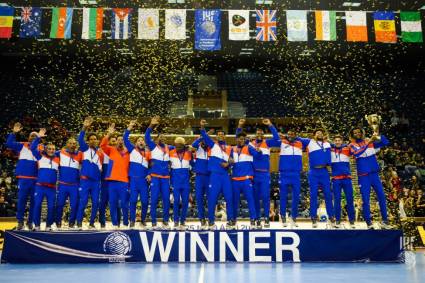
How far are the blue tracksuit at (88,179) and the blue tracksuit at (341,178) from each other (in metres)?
4.63

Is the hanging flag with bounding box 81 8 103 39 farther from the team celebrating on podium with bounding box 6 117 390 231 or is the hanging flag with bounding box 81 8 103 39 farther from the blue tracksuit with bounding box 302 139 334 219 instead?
the blue tracksuit with bounding box 302 139 334 219

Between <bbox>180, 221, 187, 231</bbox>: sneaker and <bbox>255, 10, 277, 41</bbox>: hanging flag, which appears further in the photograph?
<bbox>255, 10, 277, 41</bbox>: hanging flag

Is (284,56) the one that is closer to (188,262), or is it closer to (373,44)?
(373,44)

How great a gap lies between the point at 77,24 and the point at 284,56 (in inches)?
447

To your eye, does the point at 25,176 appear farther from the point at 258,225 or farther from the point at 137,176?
the point at 258,225

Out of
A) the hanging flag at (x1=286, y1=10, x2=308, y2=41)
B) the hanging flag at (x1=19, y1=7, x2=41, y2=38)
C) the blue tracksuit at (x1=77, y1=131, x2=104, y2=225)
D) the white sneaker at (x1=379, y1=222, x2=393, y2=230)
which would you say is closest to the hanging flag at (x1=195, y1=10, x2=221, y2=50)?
A: the hanging flag at (x1=286, y1=10, x2=308, y2=41)

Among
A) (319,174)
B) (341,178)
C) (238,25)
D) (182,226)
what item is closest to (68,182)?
(182,226)

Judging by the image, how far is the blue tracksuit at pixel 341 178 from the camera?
7.79 meters

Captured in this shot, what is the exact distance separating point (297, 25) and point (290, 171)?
8.08 meters

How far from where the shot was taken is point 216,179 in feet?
25.8

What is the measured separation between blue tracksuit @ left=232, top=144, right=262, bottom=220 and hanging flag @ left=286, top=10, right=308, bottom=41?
7.66 metres

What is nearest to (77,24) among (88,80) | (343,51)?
(88,80)

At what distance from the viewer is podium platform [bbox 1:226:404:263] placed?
293 inches

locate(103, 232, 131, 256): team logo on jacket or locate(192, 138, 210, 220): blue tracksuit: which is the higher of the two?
locate(192, 138, 210, 220): blue tracksuit
